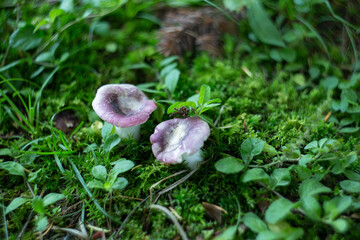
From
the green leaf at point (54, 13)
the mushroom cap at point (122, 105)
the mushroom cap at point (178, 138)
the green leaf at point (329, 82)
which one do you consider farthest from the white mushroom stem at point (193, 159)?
the green leaf at point (54, 13)

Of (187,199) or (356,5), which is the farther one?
(356,5)

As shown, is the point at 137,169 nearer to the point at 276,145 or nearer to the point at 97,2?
the point at 276,145

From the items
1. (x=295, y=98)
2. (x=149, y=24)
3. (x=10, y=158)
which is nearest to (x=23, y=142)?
(x=10, y=158)

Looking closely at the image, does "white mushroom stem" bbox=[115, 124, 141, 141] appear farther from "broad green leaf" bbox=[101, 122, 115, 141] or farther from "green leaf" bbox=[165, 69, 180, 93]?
"green leaf" bbox=[165, 69, 180, 93]

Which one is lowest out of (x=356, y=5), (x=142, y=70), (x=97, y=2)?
(x=142, y=70)

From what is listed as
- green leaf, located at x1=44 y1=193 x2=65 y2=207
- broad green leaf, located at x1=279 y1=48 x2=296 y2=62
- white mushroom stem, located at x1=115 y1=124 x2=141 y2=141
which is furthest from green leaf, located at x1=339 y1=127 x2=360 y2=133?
green leaf, located at x1=44 y1=193 x2=65 y2=207

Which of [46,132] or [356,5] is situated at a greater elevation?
[356,5]
